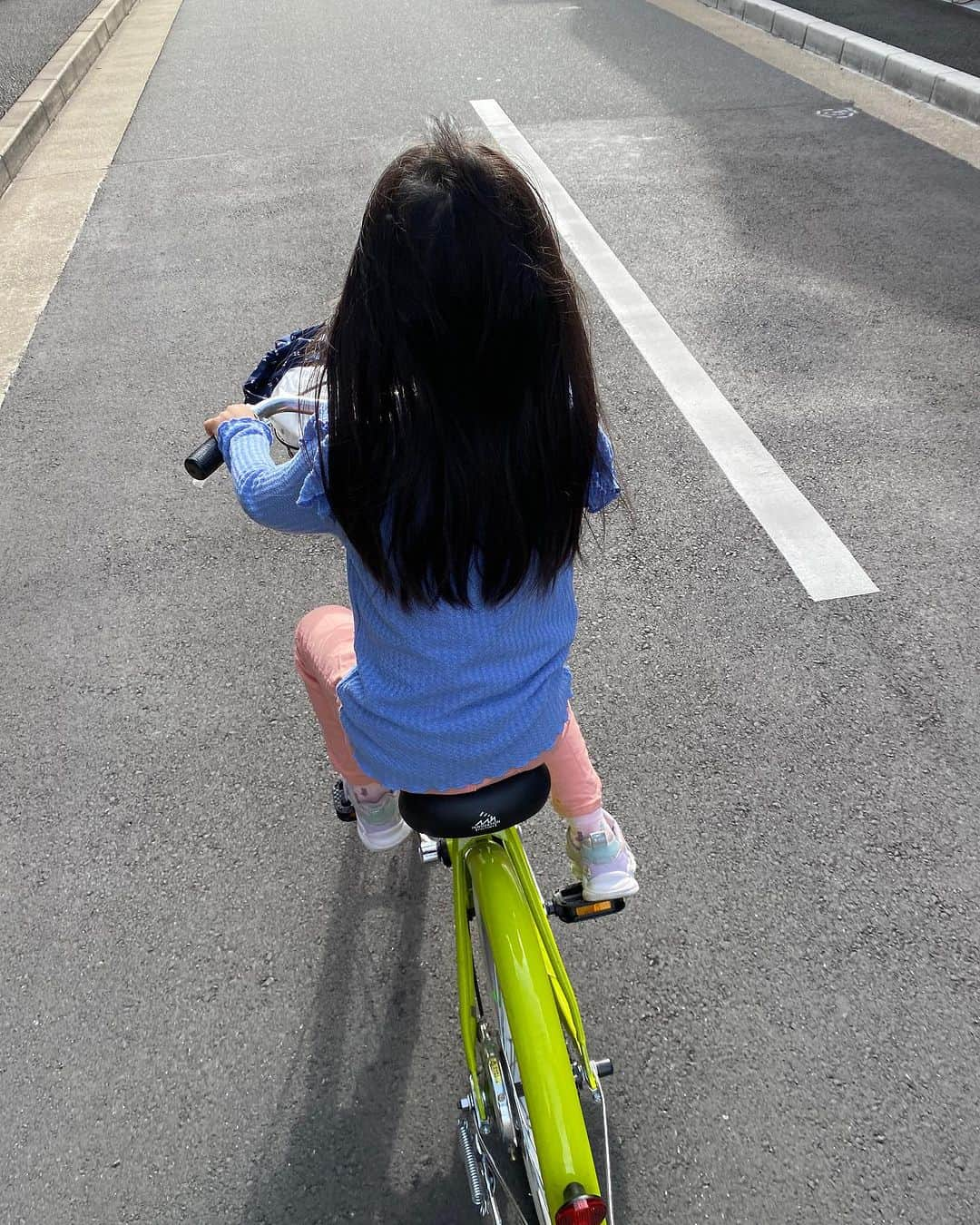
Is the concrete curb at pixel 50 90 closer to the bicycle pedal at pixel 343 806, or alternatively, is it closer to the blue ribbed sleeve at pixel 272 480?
the bicycle pedal at pixel 343 806

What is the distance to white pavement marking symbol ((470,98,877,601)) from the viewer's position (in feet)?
11.0

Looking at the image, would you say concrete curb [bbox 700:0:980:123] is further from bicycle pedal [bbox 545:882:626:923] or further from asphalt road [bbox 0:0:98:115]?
bicycle pedal [bbox 545:882:626:923]

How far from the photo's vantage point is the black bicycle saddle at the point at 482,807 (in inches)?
60.9

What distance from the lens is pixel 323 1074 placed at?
6.89ft

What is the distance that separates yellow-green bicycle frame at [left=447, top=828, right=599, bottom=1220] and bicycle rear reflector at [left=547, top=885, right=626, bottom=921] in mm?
192

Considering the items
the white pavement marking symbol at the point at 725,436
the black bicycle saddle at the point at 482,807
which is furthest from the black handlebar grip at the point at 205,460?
the white pavement marking symbol at the point at 725,436


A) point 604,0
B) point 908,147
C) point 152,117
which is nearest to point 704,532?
point 908,147

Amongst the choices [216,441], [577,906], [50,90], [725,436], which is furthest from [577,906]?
[50,90]

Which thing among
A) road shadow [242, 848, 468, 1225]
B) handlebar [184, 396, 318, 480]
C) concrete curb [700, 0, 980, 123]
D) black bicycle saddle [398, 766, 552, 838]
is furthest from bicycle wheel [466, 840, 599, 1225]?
concrete curb [700, 0, 980, 123]

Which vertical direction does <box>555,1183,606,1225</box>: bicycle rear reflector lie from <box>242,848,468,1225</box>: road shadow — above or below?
above

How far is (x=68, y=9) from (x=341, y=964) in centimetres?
1406

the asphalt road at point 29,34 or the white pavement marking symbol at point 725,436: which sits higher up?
the asphalt road at point 29,34

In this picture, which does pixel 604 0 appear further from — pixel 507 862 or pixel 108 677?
pixel 507 862

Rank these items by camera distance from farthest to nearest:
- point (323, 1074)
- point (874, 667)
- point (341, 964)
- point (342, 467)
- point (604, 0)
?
point (604, 0) < point (874, 667) < point (341, 964) < point (323, 1074) < point (342, 467)
